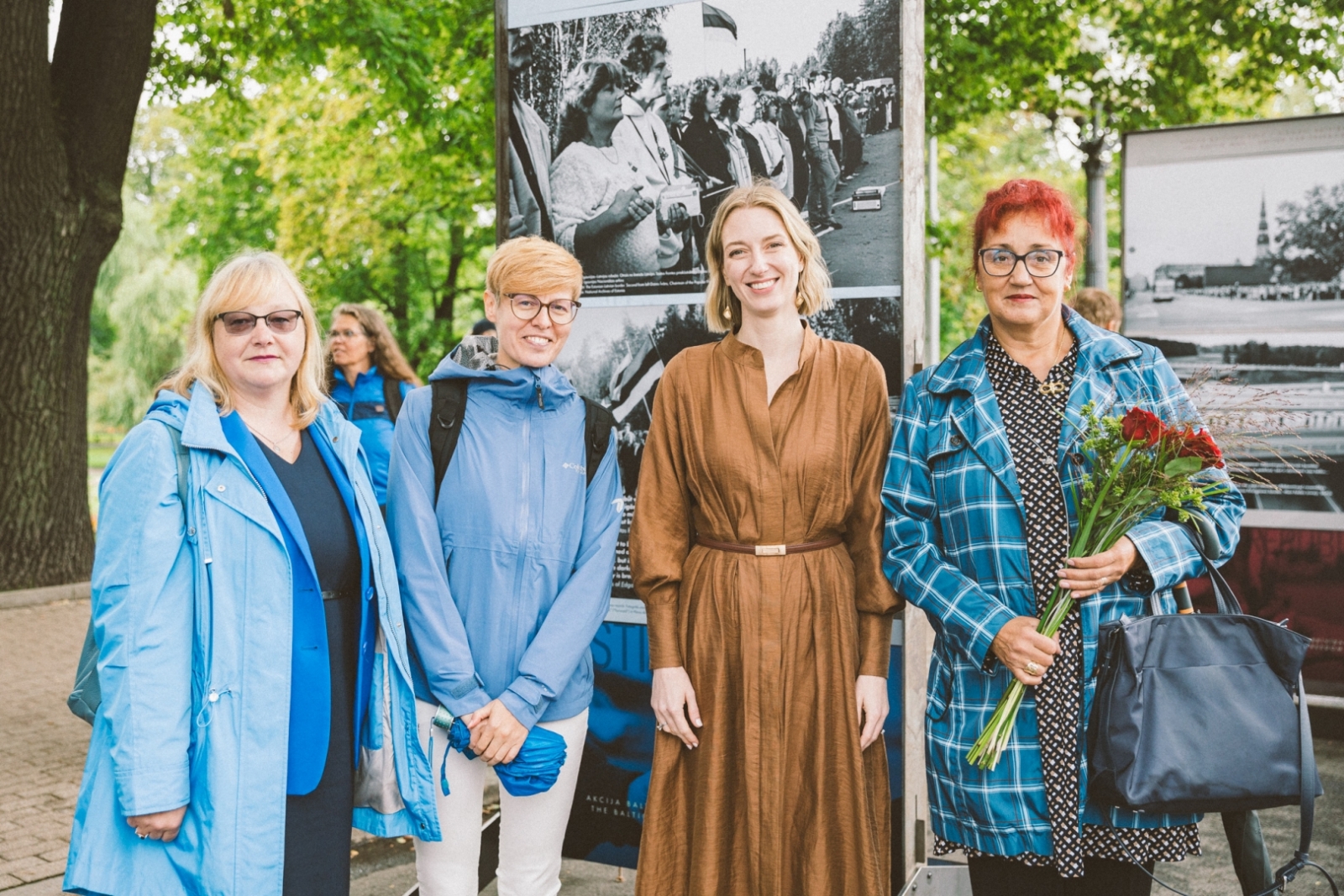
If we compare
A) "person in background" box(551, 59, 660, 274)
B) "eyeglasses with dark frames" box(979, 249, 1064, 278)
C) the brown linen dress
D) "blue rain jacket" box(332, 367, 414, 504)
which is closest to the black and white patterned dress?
"eyeglasses with dark frames" box(979, 249, 1064, 278)

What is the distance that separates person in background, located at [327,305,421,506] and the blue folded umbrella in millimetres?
3692

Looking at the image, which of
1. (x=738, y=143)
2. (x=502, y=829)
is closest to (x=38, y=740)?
(x=502, y=829)

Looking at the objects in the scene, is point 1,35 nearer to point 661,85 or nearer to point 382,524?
point 661,85

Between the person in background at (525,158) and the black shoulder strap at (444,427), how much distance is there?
1295mm

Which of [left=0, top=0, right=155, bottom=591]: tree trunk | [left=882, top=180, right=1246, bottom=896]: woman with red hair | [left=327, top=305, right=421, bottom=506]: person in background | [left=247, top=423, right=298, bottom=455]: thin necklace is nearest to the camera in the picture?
[left=882, top=180, right=1246, bottom=896]: woman with red hair

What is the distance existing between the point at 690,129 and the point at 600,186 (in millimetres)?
390

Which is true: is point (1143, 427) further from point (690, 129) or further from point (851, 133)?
point (690, 129)

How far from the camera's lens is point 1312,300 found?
6.11m

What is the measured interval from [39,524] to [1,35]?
4132mm

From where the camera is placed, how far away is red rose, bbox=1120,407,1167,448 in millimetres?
2285

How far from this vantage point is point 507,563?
2861 mm

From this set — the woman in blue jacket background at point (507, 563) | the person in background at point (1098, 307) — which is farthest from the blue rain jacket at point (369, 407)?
the person in background at point (1098, 307)

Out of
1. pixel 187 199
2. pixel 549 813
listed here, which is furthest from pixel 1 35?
pixel 187 199

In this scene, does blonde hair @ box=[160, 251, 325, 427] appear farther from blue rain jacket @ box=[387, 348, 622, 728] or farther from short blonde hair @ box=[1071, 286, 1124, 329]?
short blonde hair @ box=[1071, 286, 1124, 329]
